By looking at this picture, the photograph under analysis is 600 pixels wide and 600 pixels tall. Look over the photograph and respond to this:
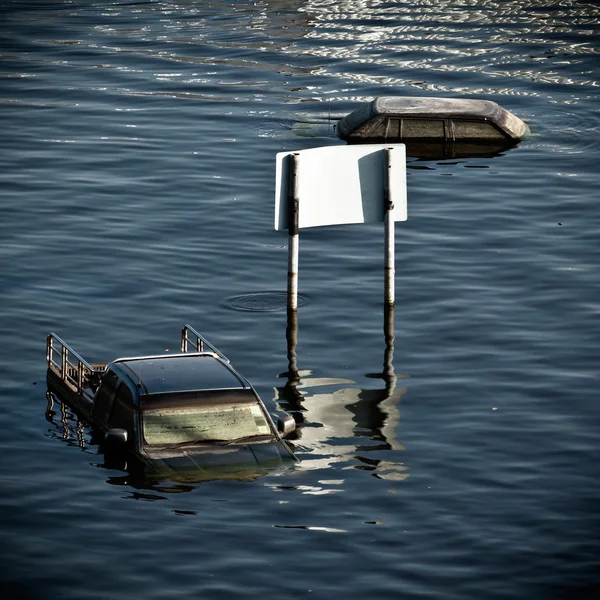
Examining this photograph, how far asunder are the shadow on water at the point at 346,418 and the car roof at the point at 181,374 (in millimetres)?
1430

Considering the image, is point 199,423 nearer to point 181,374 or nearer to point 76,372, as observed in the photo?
point 181,374

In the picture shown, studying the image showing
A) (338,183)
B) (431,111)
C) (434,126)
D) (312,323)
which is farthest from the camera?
(434,126)

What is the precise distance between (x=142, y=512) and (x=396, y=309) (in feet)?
29.8

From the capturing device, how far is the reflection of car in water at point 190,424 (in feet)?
50.2

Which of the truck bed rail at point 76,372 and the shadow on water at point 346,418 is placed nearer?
the shadow on water at point 346,418

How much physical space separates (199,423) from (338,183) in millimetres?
6240

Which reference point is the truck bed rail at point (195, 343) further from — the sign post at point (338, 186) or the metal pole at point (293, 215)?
the sign post at point (338, 186)

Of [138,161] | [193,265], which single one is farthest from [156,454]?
[138,161]

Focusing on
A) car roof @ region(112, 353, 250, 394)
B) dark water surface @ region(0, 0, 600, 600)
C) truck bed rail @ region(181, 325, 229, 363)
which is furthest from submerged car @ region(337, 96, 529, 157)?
car roof @ region(112, 353, 250, 394)

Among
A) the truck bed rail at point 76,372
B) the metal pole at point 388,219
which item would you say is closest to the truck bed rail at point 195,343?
the truck bed rail at point 76,372

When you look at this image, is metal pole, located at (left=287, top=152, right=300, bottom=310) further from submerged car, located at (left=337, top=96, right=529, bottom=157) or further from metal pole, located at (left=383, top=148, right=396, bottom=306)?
submerged car, located at (left=337, top=96, right=529, bottom=157)

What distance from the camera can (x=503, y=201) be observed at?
30.2m

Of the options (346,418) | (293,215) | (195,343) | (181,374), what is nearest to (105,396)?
(181,374)

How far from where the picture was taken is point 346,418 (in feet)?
59.9
